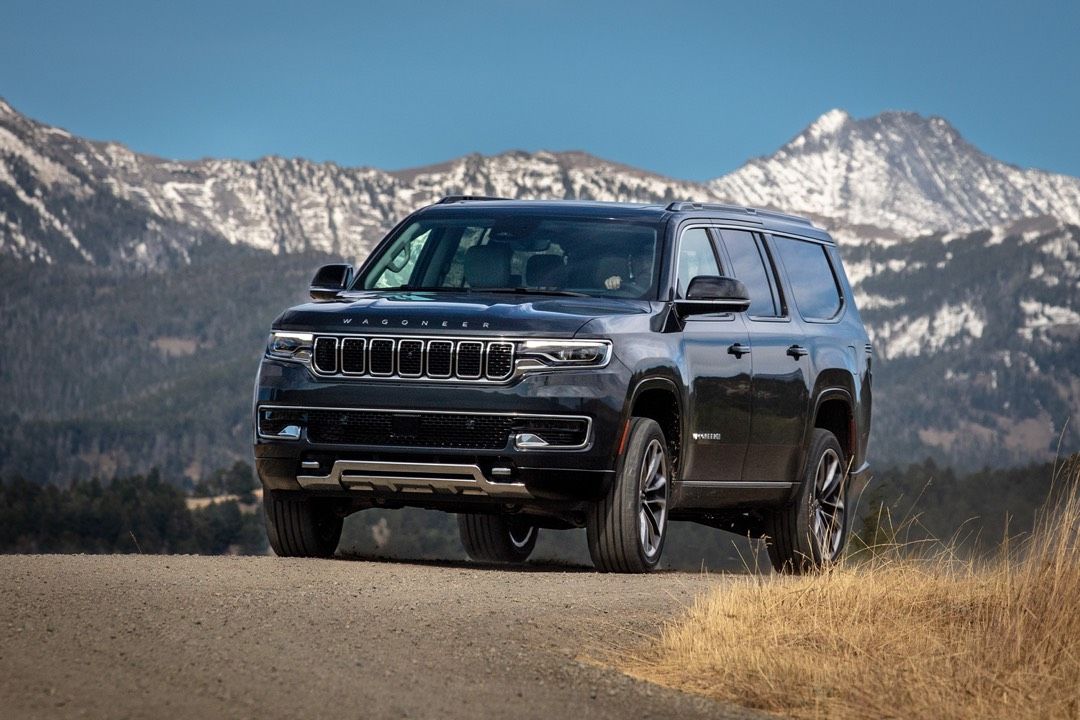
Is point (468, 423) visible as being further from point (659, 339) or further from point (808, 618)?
point (808, 618)

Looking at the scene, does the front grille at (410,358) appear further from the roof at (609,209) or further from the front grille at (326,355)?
the roof at (609,209)

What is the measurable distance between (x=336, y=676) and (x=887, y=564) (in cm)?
379

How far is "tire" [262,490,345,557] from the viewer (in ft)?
33.2

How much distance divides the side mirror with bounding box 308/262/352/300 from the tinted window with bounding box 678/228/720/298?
1992 millimetres

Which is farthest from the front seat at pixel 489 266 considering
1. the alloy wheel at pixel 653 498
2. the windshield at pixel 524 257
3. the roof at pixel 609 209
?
the alloy wheel at pixel 653 498

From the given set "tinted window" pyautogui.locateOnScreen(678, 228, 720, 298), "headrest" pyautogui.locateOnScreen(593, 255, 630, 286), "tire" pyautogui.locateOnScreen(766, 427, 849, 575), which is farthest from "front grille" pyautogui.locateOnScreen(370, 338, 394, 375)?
"tire" pyautogui.locateOnScreen(766, 427, 849, 575)

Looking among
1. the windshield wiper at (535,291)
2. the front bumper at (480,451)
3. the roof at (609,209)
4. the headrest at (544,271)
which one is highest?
the roof at (609,209)

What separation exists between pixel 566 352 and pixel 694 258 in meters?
1.78

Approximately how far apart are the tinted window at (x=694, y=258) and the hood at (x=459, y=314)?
1.99ft

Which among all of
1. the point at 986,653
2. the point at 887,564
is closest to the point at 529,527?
the point at 887,564

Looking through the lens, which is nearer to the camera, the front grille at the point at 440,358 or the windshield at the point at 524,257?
the front grille at the point at 440,358

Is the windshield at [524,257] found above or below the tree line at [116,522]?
above

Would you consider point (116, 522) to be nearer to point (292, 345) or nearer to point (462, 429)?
point (292, 345)

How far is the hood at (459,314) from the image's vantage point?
927cm
